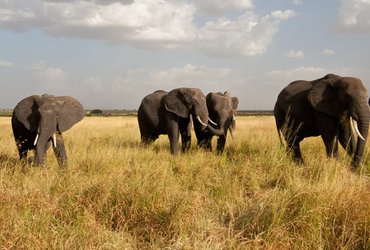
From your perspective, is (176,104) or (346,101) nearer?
(346,101)

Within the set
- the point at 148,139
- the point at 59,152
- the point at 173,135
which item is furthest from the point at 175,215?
the point at 148,139

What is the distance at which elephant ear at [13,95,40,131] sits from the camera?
8.95 metres

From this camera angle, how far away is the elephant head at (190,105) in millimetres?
12312

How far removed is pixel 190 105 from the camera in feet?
40.8

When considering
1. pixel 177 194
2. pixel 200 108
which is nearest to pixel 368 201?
pixel 177 194

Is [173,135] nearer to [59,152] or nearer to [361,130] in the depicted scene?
[59,152]

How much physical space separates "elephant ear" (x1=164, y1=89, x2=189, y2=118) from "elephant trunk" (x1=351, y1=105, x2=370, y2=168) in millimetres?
5337

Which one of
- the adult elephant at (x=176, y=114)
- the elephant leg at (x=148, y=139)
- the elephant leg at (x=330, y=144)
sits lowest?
the elephant leg at (x=148, y=139)

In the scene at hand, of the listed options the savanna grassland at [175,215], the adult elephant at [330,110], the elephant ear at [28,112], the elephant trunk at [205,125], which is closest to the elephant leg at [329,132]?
the adult elephant at [330,110]

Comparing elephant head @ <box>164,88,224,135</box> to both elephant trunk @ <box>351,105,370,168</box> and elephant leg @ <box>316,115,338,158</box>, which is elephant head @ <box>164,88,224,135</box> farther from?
elephant trunk @ <box>351,105,370,168</box>

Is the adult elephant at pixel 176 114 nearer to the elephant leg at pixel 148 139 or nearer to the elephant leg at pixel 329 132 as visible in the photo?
the elephant leg at pixel 148 139

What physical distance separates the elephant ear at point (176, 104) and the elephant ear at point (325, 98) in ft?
13.7

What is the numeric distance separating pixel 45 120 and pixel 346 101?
6312 millimetres

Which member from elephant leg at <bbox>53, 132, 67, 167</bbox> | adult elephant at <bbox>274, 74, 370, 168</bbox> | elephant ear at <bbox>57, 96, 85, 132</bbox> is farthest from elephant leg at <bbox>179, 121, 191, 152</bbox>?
elephant leg at <bbox>53, 132, 67, 167</bbox>
